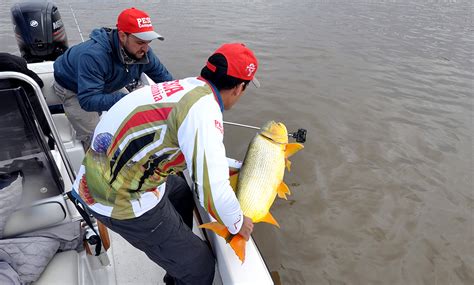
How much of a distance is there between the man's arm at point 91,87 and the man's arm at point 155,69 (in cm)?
74

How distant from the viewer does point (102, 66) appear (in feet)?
11.6

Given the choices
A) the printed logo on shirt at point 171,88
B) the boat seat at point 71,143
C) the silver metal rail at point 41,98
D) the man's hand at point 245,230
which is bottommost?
the boat seat at point 71,143

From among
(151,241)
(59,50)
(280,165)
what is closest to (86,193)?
(151,241)

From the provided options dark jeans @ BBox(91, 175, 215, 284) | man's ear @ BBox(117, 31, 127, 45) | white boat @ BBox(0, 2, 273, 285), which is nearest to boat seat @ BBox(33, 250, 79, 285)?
white boat @ BBox(0, 2, 273, 285)

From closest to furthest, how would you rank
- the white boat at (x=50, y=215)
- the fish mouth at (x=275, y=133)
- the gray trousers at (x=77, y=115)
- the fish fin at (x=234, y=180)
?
1. the white boat at (x=50, y=215)
2. the fish fin at (x=234, y=180)
3. the fish mouth at (x=275, y=133)
4. the gray trousers at (x=77, y=115)

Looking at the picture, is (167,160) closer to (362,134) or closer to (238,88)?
(238,88)

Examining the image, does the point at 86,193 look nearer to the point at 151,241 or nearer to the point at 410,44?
the point at 151,241

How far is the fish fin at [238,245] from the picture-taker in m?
2.23

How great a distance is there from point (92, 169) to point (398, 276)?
11.6 ft

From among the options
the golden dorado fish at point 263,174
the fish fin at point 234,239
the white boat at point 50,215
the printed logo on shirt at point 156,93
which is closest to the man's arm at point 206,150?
the printed logo on shirt at point 156,93

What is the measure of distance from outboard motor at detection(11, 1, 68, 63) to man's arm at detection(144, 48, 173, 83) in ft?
6.76

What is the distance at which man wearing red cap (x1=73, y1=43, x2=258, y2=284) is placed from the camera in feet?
5.93

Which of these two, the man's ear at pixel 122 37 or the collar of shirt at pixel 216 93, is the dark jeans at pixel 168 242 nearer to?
the collar of shirt at pixel 216 93

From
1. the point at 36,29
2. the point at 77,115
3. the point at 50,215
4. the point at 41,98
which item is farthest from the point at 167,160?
the point at 36,29
